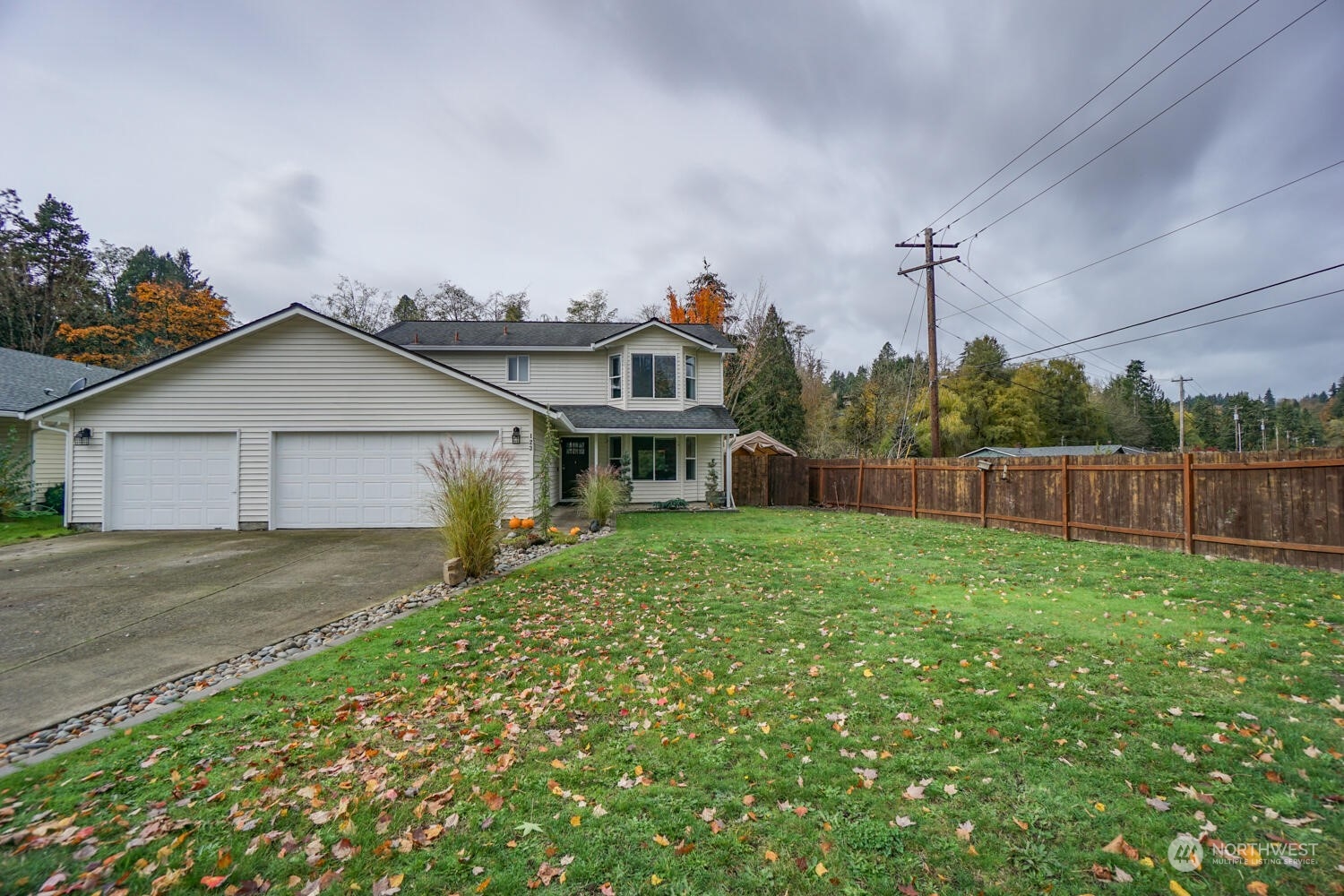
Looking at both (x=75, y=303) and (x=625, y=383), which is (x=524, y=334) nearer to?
(x=625, y=383)

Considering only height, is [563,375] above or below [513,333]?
below

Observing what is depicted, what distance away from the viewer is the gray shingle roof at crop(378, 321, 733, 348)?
62.0ft

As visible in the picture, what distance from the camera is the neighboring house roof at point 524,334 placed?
1859cm

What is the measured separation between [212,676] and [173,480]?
1107 centimetres

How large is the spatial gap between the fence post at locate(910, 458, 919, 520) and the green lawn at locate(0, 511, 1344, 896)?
989 centimetres

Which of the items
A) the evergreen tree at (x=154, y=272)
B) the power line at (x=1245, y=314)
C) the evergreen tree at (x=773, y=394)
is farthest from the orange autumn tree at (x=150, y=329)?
the power line at (x=1245, y=314)

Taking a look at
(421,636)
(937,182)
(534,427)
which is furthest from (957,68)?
(421,636)

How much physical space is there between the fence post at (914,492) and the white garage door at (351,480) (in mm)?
12509

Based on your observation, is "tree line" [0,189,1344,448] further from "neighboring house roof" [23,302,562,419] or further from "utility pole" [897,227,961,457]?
"neighboring house roof" [23,302,562,419]

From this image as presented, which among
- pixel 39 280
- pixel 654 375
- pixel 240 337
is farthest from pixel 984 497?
pixel 39 280

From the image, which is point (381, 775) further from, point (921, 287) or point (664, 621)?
point (921, 287)

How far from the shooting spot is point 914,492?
15844 millimetres

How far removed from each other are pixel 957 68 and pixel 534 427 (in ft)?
39.9

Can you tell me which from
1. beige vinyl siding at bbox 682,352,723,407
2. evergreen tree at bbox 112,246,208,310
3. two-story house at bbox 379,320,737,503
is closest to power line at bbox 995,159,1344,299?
beige vinyl siding at bbox 682,352,723,407
